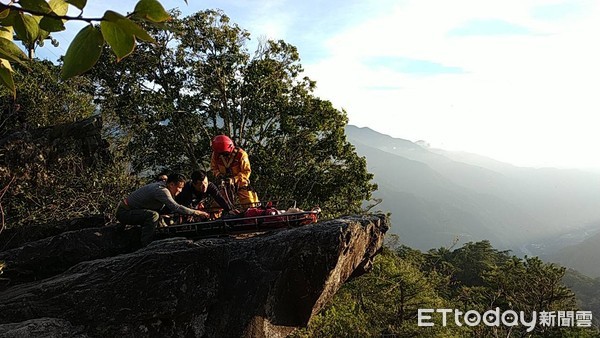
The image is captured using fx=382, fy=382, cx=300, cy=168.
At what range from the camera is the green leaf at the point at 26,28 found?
929 millimetres

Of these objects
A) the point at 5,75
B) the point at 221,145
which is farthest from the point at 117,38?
the point at 221,145

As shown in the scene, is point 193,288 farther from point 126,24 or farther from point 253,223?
point 126,24

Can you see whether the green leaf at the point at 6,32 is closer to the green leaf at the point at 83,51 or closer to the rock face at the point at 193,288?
the green leaf at the point at 83,51

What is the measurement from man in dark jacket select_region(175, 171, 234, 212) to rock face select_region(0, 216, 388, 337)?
1154 mm

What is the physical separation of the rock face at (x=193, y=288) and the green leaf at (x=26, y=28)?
15.3 ft

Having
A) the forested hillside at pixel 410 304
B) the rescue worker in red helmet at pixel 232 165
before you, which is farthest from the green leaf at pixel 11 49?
the forested hillside at pixel 410 304

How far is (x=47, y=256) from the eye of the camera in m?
6.90

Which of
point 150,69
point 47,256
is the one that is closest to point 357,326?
point 47,256

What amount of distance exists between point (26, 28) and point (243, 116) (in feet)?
64.7

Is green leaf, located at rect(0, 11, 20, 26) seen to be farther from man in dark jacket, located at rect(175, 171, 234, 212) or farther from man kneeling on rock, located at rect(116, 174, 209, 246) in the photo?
man in dark jacket, located at rect(175, 171, 234, 212)

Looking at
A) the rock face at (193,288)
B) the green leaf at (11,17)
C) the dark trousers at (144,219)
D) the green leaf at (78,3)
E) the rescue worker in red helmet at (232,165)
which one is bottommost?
the rock face at (193,288)

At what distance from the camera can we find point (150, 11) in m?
0.77

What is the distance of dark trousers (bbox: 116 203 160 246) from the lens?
700 cm

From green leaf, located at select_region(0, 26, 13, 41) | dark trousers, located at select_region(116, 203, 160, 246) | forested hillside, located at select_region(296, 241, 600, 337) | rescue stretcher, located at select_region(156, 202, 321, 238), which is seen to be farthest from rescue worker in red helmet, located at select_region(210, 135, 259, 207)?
green leaf, located at select_region(0, 26, 13, 41)
